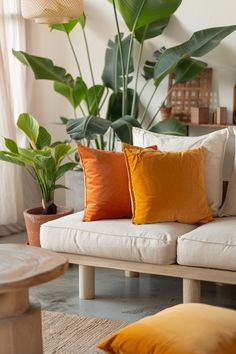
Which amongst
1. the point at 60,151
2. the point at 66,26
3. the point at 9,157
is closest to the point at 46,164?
the point at 60,151

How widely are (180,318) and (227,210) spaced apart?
4.53 ft

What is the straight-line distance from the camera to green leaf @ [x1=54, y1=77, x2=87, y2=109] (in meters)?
5.48

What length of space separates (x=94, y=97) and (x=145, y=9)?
0.82m

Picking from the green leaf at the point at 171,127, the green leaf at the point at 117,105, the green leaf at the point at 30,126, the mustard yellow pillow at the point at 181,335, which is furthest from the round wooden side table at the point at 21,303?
the green leaf at the point at 117,105

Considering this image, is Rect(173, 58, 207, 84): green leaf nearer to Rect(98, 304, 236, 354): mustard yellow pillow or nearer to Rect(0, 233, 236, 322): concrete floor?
Rect(0, 233, 236, 322): concrete floor

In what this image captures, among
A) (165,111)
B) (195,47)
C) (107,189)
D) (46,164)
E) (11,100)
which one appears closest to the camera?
(107,189)

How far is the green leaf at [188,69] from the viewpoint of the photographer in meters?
5.31

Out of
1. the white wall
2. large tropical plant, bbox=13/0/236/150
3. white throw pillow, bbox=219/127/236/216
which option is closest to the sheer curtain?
the white wall

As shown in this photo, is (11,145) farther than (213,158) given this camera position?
Yes

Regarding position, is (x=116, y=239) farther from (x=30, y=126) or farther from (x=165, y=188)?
(x=30, y=126)

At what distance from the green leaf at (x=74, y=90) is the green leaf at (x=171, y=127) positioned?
61cm

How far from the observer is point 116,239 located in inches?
160

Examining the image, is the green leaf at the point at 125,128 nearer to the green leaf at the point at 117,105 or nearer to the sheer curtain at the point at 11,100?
the green leaf at the point at 117,105

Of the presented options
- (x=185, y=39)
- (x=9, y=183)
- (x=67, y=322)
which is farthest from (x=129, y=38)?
(x=67, y=322)
